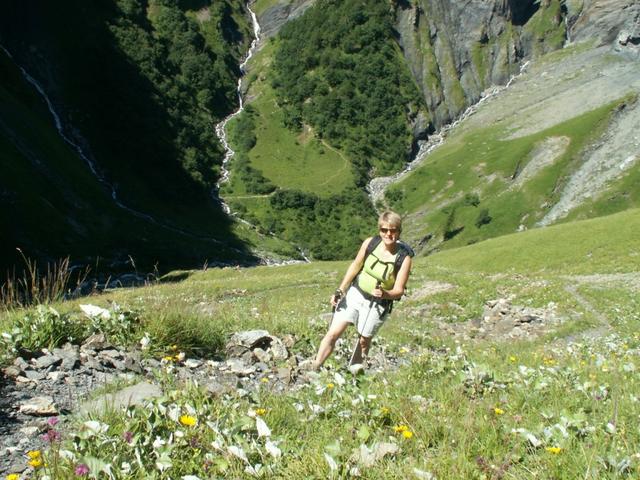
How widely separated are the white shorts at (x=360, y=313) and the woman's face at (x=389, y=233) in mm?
1262

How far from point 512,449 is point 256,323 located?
9.37m

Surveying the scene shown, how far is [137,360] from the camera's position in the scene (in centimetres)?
862

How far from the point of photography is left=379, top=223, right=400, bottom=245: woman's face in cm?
1050

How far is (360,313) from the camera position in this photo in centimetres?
1087

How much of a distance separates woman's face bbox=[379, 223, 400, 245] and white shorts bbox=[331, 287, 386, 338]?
1262mm

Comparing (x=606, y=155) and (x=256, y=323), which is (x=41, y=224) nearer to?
(x=256, y=323)

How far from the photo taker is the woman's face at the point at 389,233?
34.4 ft

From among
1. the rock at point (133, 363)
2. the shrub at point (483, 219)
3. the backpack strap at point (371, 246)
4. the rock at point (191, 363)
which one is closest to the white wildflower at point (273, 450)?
the rock at point (133, 363)

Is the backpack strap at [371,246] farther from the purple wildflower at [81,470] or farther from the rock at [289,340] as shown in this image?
the purple wildflower at [81,470]

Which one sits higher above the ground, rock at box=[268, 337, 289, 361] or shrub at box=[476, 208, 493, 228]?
rock at box=[268, 337, 289, 361]

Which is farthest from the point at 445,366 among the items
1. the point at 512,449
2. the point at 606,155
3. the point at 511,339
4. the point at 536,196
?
the point at 606,155

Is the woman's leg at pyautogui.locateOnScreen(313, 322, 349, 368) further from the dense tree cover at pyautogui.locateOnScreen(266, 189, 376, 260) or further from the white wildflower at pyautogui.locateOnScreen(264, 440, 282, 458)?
the dense tree cover at pyautogui.locateOnScreen(266, 189, 376, 260)

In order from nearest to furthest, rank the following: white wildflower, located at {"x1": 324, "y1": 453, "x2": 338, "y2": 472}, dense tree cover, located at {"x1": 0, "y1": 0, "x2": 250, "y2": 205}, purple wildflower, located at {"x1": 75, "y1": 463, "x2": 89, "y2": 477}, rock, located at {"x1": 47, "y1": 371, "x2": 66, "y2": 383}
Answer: purple wildflower, located at {"x1": 75, "y1": 463, "x2": 89, "y2": 477} → white wildflower, located at {"x1": 324, "y1": 453, "x2": 338, "y2": 472} → rock, located at {"x1": 47, "y1": 371, "x2": 66, "y2": 383} → dense tree cover, located at {"x1": 0, "y1": 0, "x2": 250, "y2": 205}

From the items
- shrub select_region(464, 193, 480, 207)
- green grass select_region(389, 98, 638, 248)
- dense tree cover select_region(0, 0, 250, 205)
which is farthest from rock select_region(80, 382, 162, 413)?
shrub select_region(464, 193, 480, 207)
